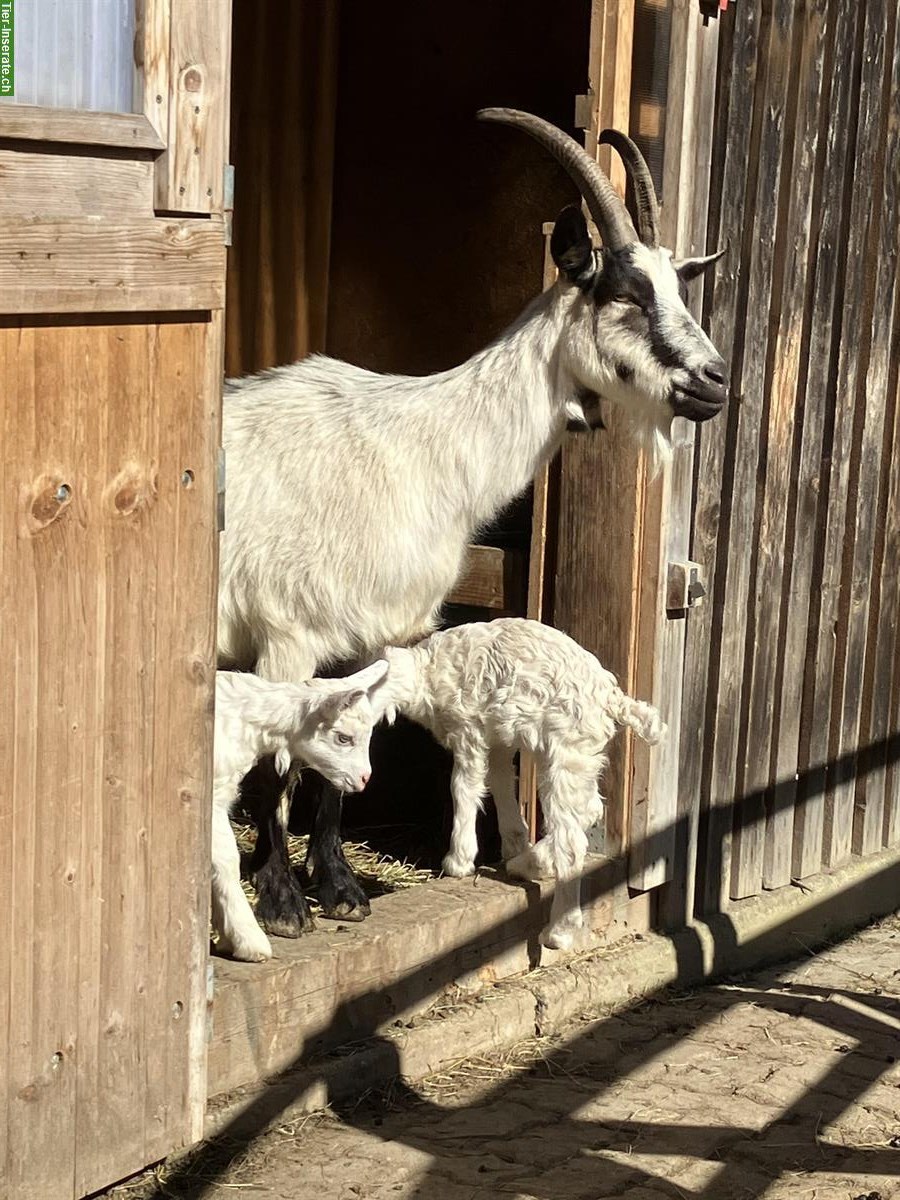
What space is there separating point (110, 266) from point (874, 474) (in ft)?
12.6

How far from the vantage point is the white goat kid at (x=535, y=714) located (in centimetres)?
485

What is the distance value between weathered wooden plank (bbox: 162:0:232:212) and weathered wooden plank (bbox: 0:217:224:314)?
0.06 metres

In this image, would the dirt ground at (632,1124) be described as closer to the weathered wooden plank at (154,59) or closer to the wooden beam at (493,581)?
the wooden beam at (493,581)

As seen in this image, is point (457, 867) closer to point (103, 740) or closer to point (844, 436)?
point (103, 740)

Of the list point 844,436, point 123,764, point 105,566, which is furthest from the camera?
point 844,436

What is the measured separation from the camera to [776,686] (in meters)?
6.04

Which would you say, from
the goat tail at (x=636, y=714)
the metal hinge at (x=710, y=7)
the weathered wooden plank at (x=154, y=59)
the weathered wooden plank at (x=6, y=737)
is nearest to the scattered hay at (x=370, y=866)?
the goat tail at (x=636, y=714)

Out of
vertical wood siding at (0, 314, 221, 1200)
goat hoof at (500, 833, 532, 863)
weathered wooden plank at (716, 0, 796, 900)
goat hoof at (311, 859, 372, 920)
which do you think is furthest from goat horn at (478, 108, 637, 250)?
goat hoof at (311, 859, 372, 920)

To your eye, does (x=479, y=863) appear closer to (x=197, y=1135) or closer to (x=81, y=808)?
(x=197, y=1135)

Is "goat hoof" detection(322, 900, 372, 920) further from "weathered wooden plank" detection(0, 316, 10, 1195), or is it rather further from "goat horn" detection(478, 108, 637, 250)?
"goat horn" detection(478, 108, 637, 250)

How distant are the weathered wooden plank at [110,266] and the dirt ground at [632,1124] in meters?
1.87

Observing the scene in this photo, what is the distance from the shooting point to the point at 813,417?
5.98 metres

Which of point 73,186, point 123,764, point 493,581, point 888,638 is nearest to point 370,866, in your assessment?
point 493,581

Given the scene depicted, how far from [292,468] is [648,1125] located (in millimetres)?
1964
